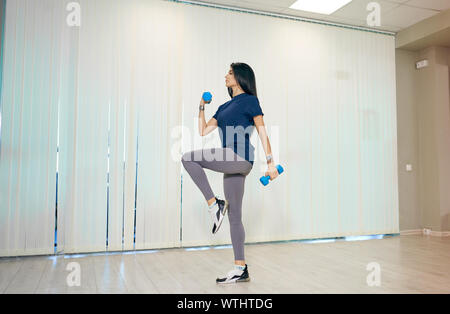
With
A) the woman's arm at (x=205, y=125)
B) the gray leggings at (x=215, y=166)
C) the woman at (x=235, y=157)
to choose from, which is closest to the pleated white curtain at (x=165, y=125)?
the woman's arm at (x=205, y=125)

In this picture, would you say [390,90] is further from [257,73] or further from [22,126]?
[22,126]

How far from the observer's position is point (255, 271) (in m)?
2.93

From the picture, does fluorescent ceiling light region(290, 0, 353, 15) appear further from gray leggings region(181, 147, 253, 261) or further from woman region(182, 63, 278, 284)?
gray leggings region(181, 147, 253, 261)

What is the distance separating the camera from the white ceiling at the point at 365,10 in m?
4.23

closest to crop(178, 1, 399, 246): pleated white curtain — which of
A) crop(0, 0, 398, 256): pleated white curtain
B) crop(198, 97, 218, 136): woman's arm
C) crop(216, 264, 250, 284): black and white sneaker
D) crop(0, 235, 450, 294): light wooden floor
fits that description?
crop(0, 0, 398, 256): pleated white curtain

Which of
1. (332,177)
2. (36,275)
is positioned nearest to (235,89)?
(36,275)

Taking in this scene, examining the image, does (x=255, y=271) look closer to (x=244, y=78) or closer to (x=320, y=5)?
(x=244, y=78)

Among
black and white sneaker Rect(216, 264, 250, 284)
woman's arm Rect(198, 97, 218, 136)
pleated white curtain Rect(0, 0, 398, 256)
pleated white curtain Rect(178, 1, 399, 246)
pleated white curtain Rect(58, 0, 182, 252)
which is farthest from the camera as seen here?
pleated white curtain Rect(178, 1, 399, 246)

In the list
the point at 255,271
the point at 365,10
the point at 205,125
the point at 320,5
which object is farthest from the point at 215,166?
the point at 365,10

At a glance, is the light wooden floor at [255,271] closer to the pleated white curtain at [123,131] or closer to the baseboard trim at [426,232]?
the pleated white curtain at [123,131]

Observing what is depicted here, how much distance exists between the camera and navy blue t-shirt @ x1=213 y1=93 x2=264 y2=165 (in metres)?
2.39

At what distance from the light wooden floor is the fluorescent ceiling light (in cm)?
277

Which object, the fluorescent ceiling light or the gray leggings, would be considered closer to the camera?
the gray leggings
